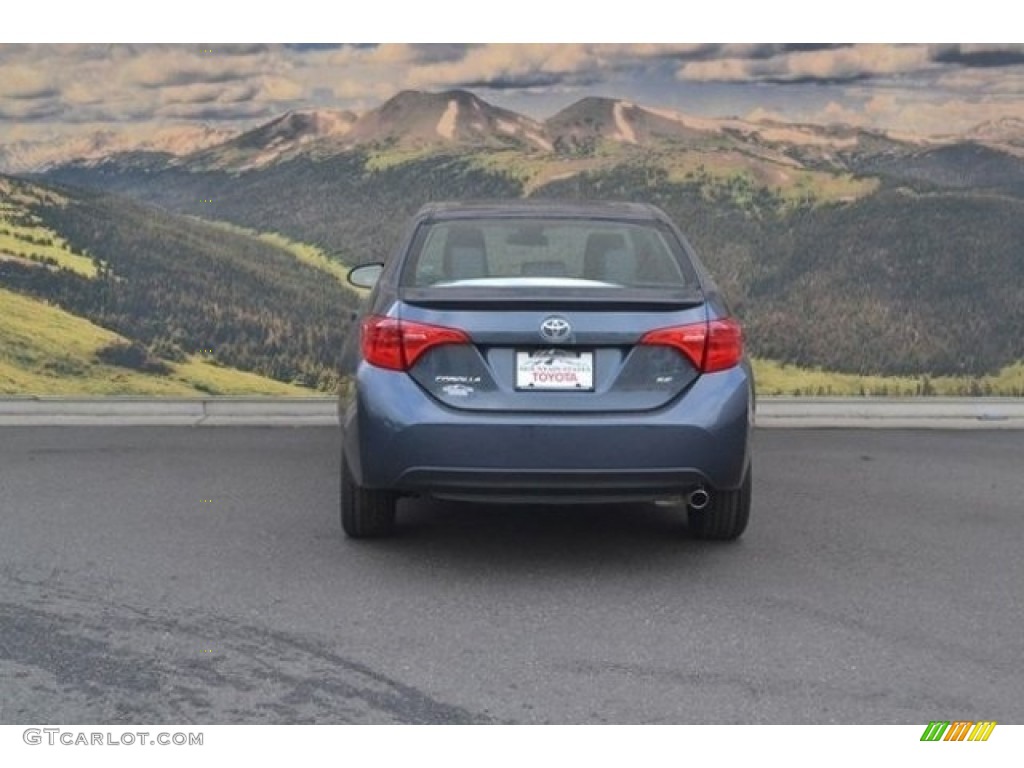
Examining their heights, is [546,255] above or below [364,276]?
above

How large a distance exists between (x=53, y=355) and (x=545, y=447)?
589 centimetres

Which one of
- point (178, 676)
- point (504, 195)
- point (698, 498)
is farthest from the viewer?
point (504, 195)

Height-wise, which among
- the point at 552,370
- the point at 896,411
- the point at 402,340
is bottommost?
the point at 896,411

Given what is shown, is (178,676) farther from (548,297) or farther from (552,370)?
(548,297)

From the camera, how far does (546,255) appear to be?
622 cm

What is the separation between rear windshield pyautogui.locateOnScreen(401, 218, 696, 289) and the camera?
19.4 ft

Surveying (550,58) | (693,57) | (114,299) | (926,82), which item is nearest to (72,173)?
(114,299)

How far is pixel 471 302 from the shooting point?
Answer: 215 inches

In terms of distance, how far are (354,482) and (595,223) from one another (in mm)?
1638

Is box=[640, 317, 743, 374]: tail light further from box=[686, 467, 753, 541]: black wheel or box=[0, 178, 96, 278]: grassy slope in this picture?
box=[0, 178, 96, 278]: grassy slope
